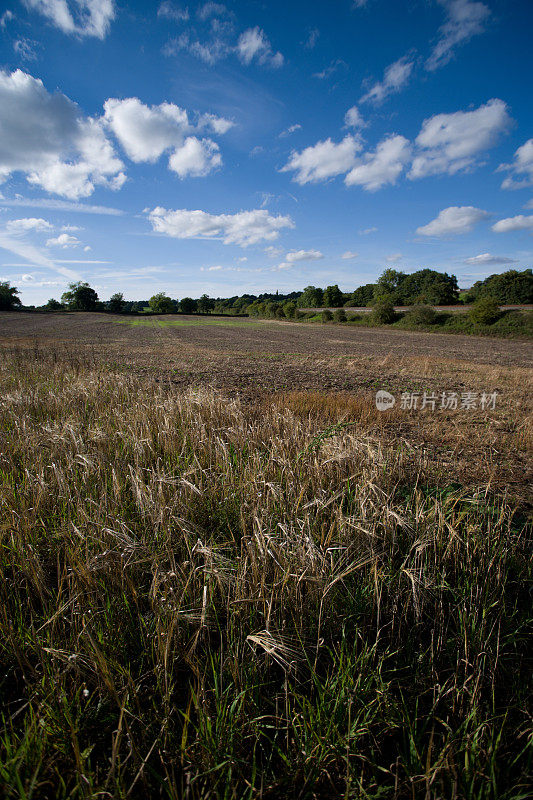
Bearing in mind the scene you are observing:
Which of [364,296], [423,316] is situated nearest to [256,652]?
[423,316]

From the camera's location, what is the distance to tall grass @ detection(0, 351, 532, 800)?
1.50 meters

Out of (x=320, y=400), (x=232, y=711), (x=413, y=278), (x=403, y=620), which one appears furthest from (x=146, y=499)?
(x=413, y=278)

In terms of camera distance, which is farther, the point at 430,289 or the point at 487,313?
the point at 430,289

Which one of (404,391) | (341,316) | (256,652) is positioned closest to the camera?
(256,652)

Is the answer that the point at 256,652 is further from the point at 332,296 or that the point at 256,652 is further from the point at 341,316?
the point at 332,296

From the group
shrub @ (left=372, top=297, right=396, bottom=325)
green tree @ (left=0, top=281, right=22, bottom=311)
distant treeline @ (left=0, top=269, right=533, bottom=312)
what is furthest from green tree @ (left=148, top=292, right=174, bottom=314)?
shrub @ (left=372, top=297, right=396, bottom=325)

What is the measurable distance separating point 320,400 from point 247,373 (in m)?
5.79

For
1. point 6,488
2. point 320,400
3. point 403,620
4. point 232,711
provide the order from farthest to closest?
point 320,400
point 6,488
point 403,620
point 232,711

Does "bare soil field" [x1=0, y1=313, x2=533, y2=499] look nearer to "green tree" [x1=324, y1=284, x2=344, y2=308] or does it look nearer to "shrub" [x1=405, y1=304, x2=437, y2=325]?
"shrub" [x1=405, y1=304, x2=437, y2=325]

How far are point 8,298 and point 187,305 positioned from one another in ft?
204

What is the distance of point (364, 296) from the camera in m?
104

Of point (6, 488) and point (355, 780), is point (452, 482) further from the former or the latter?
point (6, 488)

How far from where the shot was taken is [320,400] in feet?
25.2

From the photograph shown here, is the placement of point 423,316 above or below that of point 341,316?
below
